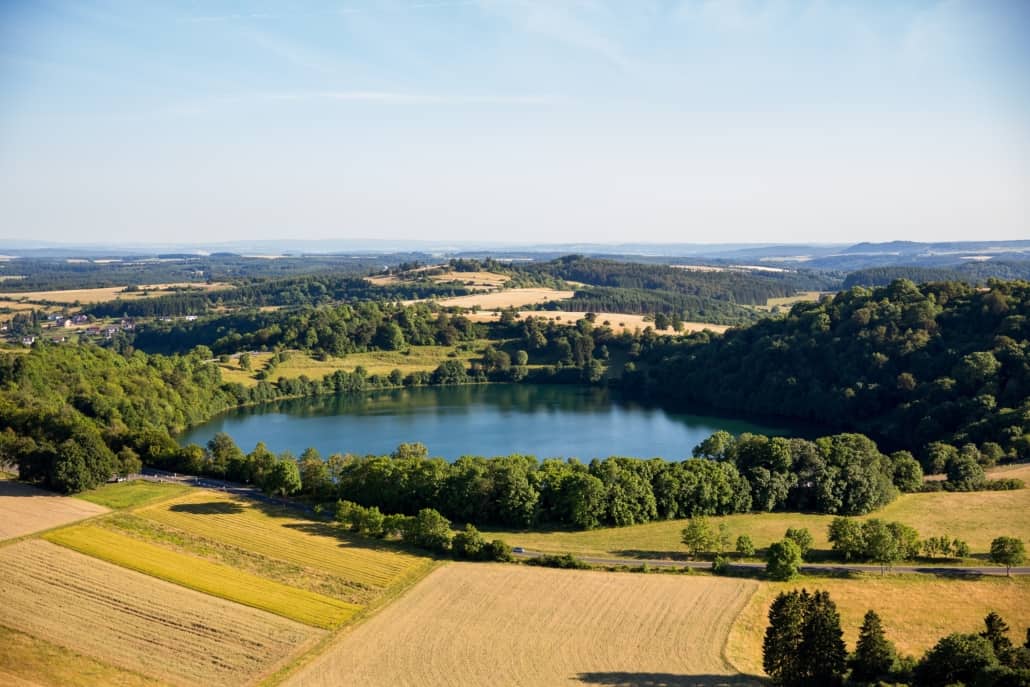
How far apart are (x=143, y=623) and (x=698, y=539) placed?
24.0 metres

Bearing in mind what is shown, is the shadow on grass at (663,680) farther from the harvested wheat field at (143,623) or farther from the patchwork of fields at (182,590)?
the harvested wheat field at (143,623)

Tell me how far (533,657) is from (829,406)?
58.4 m

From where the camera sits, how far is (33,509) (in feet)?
142

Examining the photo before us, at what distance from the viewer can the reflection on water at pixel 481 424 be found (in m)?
68.8

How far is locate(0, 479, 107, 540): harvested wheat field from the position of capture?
40344 millimetres

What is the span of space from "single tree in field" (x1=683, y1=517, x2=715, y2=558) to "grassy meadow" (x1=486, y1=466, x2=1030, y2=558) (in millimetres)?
912

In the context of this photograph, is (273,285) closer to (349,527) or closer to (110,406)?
(110,406)

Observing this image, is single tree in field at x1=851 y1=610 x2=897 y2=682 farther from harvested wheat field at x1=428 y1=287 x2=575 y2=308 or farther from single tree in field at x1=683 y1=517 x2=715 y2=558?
harvested wheat field at x1=428 y1=287 x2=575 y2=308

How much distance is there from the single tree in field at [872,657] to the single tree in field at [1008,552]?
47.2 feet

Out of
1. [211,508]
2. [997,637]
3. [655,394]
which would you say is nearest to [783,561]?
[997,637]

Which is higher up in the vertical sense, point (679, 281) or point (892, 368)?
point (679, 281)

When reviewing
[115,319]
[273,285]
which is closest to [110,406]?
[115,319]

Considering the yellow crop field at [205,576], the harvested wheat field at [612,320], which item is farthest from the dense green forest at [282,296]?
the yellow crop field at [205,576]

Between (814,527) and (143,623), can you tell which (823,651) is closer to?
(814,527)
